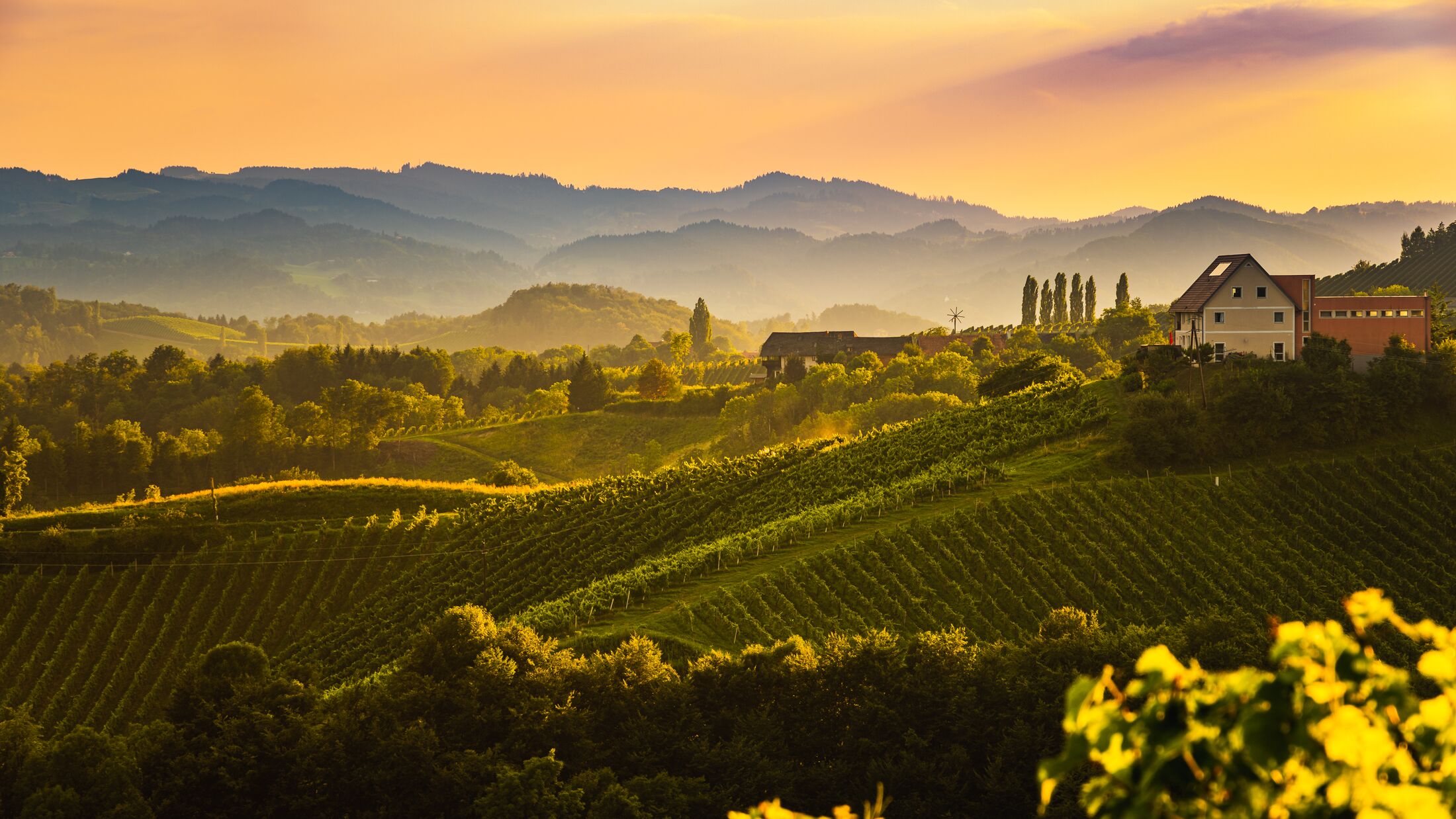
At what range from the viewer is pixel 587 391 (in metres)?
150

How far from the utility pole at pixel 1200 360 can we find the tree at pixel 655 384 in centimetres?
8799

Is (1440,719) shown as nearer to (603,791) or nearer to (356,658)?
(603,791)

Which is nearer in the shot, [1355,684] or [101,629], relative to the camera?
[1355,684]

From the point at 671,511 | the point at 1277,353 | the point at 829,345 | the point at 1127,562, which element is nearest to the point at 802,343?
the point at 829,345

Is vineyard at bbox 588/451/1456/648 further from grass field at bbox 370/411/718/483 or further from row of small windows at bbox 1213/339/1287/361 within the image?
grass field at bbox 370/411/718/483

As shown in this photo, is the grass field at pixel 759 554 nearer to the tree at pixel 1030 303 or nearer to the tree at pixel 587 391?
the tree at pixel 587 391

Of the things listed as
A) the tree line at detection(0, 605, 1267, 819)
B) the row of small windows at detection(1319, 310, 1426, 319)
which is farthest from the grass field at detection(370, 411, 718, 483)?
the tree line at detection(0, 605, 1267, 819)

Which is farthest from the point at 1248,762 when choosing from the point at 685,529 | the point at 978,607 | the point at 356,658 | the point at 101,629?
the point at 101,629

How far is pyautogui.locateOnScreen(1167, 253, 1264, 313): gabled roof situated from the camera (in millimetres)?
62281

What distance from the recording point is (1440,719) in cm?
560

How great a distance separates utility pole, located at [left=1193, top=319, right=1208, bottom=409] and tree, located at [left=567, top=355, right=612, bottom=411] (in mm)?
95687

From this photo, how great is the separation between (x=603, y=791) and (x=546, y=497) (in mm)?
41209

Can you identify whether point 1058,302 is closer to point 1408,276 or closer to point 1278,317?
point 1408,276

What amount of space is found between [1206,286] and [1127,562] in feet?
90.1
